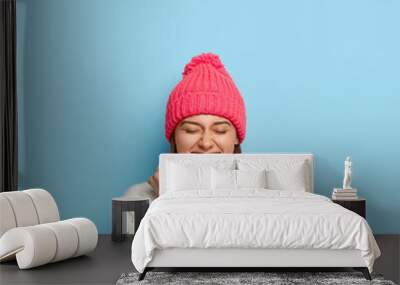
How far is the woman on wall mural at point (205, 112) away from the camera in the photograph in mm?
6277

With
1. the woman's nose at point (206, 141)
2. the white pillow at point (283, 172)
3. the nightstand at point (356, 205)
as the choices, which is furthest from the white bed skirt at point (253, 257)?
the woman's nose at point (206, 141)

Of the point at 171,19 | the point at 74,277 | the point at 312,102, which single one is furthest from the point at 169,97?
the point at 74,277

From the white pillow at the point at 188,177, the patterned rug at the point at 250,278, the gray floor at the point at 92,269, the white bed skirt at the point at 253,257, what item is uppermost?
the white pillow at the point at 188,177

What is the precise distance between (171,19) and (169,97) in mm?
828

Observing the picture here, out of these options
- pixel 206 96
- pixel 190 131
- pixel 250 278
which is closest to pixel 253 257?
pixel 250 278

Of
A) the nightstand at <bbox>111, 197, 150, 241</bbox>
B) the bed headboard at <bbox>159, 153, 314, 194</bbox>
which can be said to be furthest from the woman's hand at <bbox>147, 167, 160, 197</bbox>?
the nightstand at <bbox>111, 197, 150, 241</bbox>

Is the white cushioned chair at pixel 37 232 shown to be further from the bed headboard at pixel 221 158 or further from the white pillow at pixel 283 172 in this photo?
the white pillow at pixel 283 172

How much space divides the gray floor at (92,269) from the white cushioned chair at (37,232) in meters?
0.08

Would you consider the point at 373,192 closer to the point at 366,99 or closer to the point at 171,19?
the point at 366,99

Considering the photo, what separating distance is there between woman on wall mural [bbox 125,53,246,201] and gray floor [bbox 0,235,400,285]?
4.29 ft

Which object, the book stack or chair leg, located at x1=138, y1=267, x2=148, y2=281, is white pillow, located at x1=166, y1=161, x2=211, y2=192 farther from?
chair leg, located at x1=138, y1=267, x2=148, y2=281

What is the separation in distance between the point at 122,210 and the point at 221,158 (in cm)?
112

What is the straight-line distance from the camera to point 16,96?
20.9ft

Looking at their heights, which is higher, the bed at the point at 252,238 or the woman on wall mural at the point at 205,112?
the woman on wall mural at the point at 205,112
